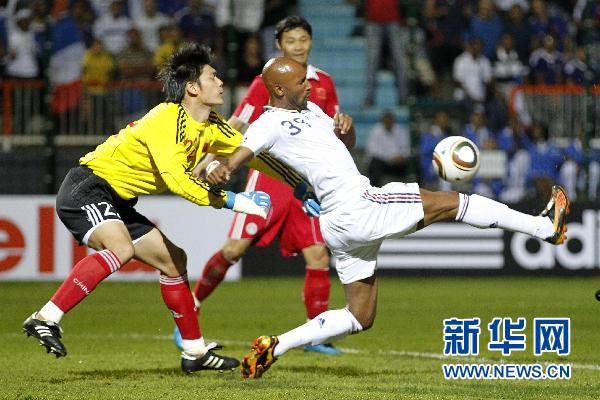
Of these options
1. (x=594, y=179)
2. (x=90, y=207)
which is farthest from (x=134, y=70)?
(x=90, y=207)

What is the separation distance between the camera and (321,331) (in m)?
7.88

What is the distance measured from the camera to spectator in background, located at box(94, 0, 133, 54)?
1734cm

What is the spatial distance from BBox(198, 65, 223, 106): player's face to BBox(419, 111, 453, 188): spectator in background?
8572mm

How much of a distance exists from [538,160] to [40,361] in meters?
9.13

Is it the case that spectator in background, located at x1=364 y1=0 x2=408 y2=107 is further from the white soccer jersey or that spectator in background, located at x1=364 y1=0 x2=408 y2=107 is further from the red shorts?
the white soccer jersey

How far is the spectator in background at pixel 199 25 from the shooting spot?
57.4 ft

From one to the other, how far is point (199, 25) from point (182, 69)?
9249mm

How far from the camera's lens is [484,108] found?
17.4 metres

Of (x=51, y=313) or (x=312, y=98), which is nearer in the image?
(x=51, y=313)

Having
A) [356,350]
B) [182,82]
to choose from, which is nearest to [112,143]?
[182,82]

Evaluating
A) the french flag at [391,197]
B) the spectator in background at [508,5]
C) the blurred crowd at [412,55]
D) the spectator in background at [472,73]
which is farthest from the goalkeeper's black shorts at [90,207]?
the spectator in background at [508,5]

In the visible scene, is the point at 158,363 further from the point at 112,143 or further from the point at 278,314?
the point at 278,314

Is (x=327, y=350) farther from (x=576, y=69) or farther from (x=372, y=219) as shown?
(x=576, y=69)

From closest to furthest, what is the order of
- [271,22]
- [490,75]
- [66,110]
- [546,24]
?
[66,110] < [490,75] < [271,22] < [546,24]
